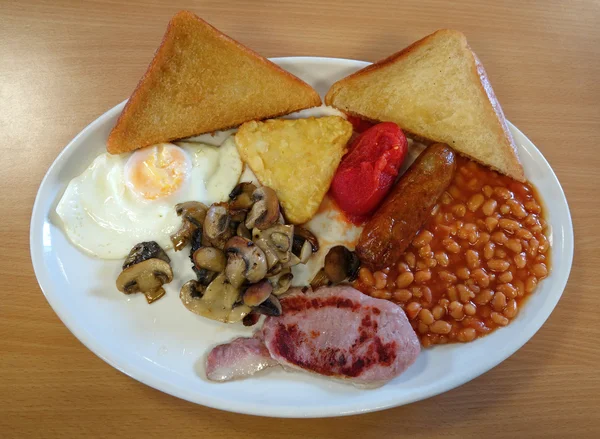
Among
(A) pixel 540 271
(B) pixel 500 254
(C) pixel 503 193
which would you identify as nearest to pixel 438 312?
(B) pixel 500 254

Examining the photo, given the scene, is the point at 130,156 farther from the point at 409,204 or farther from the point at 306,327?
the point at 409,204

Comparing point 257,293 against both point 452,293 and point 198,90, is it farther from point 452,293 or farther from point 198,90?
point 198,90

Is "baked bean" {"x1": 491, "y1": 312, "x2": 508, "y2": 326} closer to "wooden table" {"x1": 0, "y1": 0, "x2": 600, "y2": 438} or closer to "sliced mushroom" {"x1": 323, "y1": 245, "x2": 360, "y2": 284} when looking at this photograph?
"wooden table" {"x1": 0, "y1": 0, "x2": 600, "y2": 438}

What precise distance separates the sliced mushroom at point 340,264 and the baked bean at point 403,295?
213 mm

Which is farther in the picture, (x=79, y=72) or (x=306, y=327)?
(x=79, y=72)

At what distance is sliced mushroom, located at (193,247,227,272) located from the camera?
176cm

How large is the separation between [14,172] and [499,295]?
2426 mm

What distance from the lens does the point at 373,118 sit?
2055mm

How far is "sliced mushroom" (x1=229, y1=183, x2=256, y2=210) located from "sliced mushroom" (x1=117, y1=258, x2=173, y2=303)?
0.41 m

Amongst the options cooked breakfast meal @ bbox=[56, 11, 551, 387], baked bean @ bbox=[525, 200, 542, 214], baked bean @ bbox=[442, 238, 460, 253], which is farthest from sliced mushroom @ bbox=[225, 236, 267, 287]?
baked bean @ bbox=[525, 200, 542, 214]

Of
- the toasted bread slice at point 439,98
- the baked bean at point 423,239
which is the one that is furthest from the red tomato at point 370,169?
the baked bean at point 423,239

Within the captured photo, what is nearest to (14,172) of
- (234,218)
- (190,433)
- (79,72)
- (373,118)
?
(79,72)

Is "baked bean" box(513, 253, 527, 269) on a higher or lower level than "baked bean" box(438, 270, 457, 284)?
higher

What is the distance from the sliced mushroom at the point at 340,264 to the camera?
6.10 feet
